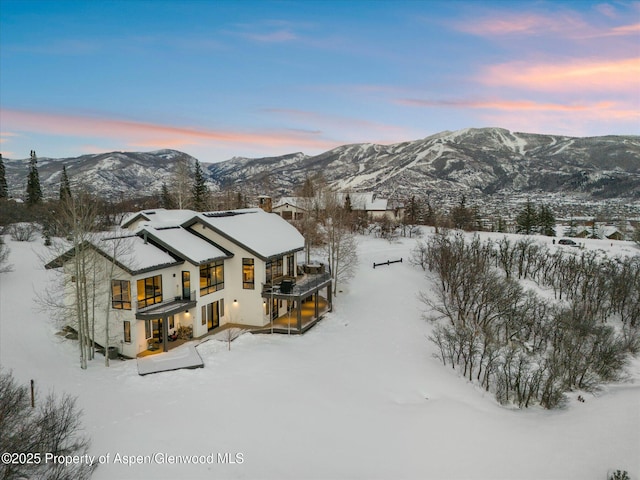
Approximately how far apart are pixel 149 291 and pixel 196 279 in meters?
2.81

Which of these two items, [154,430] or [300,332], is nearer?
[154,430]

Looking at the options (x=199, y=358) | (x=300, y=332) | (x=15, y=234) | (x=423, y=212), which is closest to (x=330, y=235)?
(x=300, y=332)

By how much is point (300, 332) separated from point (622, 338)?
2903 cm

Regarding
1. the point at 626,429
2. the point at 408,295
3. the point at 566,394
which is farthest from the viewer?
the point at 408,295

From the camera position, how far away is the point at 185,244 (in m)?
24.0

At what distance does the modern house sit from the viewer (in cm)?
2047

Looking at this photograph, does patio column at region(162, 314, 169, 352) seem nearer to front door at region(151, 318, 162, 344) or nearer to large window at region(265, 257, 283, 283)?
front door at region(151, 318, 162, 344)

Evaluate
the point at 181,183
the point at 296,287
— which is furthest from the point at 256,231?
the point at 181,183

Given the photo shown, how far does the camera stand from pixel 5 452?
8172 millimetres

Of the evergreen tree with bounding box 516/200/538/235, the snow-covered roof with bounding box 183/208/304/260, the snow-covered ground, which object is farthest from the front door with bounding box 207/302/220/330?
the evergreen tree with bounding box 516/200/538/235

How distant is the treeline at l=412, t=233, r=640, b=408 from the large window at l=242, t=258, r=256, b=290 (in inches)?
506

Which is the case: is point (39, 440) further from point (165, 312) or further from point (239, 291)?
point (239, 291)

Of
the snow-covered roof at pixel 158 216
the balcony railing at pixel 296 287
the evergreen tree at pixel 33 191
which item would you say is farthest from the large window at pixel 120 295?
the evergreen tree at pixel 33 191

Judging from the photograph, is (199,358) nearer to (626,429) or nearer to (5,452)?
(5,452)
